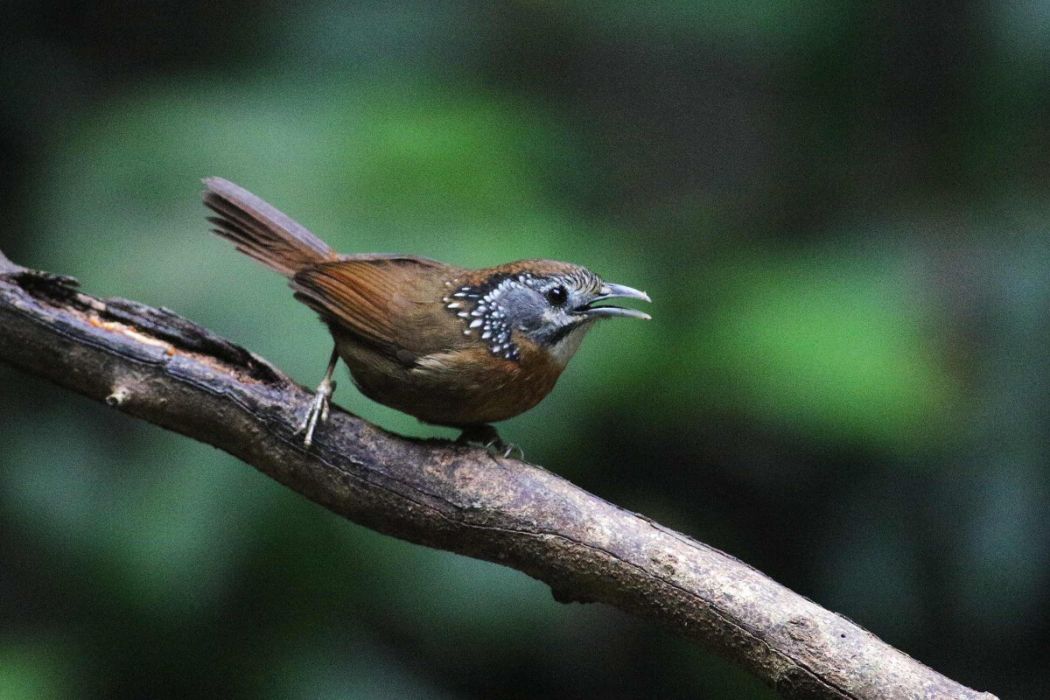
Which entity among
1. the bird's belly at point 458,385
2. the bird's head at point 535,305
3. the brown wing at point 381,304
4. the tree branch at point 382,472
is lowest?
the tree branch at point 382,472

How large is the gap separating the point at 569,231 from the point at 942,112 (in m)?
2.23

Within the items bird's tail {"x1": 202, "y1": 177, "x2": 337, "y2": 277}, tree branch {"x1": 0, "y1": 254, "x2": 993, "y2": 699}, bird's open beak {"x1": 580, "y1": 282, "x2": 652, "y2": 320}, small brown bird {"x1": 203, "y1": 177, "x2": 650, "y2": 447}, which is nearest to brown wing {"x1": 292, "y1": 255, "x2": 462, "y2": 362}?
small brown bird {"x1": 203, "y1": 177, "x2": 650, "y2": 447}

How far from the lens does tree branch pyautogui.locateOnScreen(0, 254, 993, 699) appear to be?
2.70 meters

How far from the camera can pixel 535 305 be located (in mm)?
3264

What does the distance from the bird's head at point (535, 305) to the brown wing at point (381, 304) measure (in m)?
0.07

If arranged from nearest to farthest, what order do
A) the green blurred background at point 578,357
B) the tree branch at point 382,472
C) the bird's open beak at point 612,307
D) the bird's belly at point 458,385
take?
the tree branch at point 382,472 < the bird's belly at point 458,385 < the bird's open beak at point 612,307 < the green blurred background at point 578,357

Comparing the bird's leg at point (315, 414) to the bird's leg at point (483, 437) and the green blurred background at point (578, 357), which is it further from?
the green blurred background at point (578, 357)

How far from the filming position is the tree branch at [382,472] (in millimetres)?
2701

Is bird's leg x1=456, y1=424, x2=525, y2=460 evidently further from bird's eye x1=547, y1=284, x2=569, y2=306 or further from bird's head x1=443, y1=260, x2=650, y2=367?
bird's eye x1=547, y1=284, x2=569, y2=306

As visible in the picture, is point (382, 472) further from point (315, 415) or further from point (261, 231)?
point (261, 231)

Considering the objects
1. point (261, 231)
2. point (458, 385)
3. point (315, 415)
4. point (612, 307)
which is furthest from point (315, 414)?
point (612, 307)

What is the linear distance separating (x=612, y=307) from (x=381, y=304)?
26.8 inches

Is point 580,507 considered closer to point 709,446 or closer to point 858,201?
point 709,446

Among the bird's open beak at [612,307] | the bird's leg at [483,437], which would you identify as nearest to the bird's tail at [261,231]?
the bird's leg at [483,437]
